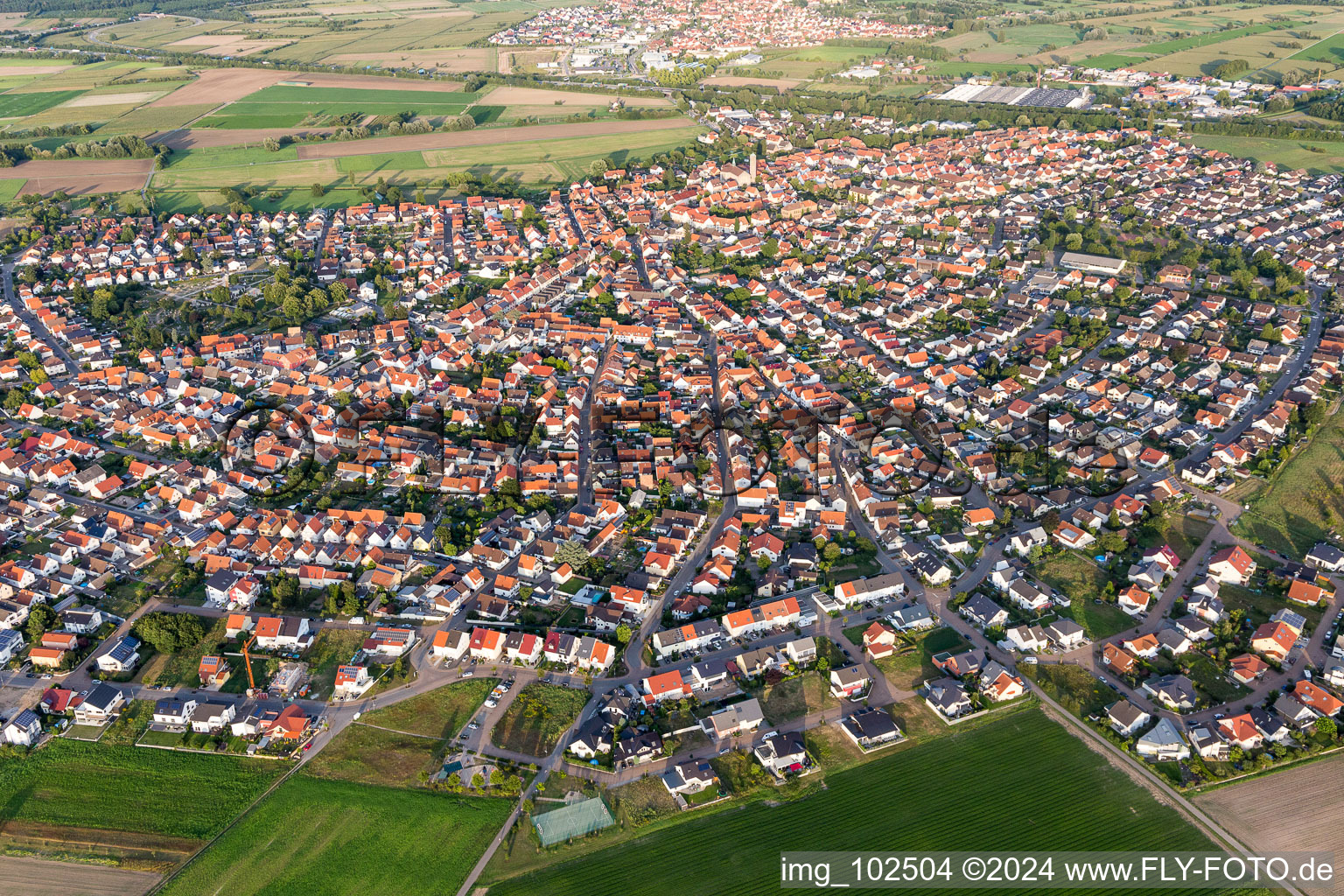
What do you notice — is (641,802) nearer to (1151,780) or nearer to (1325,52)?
(1151,780)

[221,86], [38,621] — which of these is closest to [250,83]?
[221,86]

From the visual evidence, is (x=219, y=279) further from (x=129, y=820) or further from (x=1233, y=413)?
(x=1233, y=413)

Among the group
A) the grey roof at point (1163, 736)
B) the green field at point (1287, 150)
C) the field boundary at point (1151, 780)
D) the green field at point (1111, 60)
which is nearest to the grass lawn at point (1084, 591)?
the field boundary at point (1151, 780)

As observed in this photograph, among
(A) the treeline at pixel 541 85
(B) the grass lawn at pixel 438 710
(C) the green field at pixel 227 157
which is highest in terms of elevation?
(A) the treeline at pixel 541 85

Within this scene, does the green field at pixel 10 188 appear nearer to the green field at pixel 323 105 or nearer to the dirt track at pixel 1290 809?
the green field at pixel 323 105

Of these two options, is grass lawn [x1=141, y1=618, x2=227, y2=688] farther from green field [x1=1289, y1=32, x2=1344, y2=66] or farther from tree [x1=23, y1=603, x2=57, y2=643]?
green field [x1=1289, y1=32, x2=1344, y2=66]

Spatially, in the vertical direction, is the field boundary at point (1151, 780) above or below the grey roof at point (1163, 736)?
below

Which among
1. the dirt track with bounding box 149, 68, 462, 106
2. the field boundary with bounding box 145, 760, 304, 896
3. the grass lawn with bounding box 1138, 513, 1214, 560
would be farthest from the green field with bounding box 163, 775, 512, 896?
the dirt track with bounding box 149, 68, 462, 106
